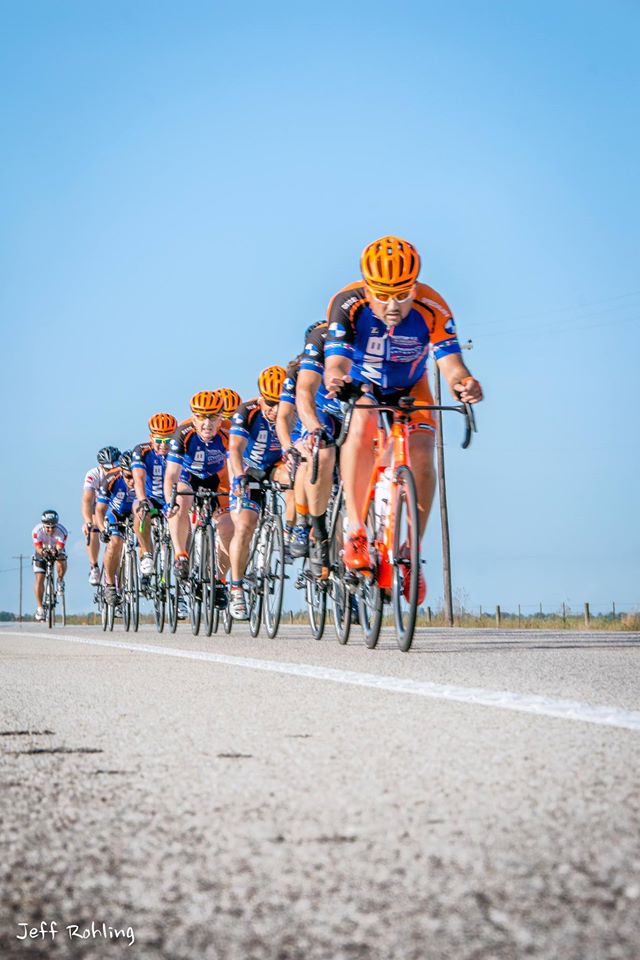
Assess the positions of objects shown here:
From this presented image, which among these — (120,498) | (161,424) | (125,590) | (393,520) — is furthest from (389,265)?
(120,498)

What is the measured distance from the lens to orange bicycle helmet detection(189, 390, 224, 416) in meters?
14.7

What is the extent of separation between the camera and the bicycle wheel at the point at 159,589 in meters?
17.6

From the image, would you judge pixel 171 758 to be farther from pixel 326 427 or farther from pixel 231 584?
pixel 231 584

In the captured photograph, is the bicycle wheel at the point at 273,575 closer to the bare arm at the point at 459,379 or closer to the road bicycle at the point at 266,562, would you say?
the road bicycle at the point at 266,562

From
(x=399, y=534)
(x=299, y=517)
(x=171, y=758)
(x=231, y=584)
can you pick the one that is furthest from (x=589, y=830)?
(x=231, y=584)

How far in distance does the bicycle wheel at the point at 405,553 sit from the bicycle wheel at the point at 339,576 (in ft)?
6.38

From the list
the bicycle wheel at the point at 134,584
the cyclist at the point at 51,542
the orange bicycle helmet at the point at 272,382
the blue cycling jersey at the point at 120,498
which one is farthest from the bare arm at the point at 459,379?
the cyclist at the point at 51,542

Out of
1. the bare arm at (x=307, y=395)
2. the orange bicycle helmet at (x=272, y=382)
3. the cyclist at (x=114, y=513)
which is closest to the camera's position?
the bare arm at (x=307, y=395)

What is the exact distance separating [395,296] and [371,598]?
2.09 metres

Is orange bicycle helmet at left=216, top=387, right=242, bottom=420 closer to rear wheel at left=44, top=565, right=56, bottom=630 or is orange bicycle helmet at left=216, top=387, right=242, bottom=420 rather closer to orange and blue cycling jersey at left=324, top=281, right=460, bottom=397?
orange and blue cycling jersey at left=324, top=281, right=460, bottom=397

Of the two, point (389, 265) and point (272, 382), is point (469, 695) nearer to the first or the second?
point (389, 265)

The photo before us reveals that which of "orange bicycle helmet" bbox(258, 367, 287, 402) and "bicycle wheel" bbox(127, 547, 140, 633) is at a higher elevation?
"orange bicycle helmet" bbox(258, 367, 287, 402)

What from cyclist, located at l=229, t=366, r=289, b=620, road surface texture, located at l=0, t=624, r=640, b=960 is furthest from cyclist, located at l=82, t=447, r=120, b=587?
road surface texture, located at l=0, t=624, r=640, b=960
